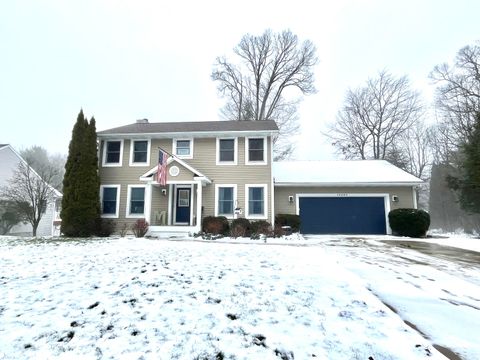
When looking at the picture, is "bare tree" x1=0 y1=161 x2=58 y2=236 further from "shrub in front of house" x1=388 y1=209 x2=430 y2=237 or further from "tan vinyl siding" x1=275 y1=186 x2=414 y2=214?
"shrub in front of house" x1=388 y1=209 x2=430 y2=237

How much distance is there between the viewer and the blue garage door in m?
15.2

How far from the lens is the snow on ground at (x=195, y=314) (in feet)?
8.34

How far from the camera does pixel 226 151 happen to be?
14.8m

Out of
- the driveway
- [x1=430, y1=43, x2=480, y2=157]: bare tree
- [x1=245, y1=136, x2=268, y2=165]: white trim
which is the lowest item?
the driveway

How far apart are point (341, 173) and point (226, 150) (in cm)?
722

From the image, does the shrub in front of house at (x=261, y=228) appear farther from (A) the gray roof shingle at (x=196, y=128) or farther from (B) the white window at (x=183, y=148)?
(B) the white window at (x=183, y=148)

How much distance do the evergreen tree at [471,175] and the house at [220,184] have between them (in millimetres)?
2631

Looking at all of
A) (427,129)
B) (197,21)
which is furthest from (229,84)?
(427,129)

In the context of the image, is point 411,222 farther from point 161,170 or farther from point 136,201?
point 136,201

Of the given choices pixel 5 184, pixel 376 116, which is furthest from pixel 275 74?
pixel 5 184

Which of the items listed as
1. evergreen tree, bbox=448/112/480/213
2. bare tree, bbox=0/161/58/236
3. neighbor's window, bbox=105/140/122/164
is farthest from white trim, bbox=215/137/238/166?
evergreen tree, bbox=448/112/480/213

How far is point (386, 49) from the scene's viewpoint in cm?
2583

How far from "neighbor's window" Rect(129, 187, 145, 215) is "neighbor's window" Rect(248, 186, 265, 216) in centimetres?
570

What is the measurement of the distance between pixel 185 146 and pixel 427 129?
27.4m
